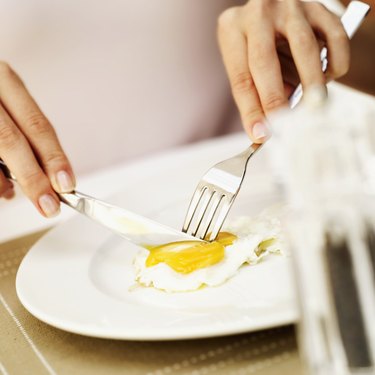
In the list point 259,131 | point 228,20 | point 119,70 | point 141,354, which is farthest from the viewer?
point 119,70

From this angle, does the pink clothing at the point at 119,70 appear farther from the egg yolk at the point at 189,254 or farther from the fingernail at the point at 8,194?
the egg yolk at the point at 189,254

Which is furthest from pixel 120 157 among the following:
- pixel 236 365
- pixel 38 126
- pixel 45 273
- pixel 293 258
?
pixel 293 258

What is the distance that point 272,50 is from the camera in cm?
112

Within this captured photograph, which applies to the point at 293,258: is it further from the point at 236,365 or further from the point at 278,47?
the point at 278,47

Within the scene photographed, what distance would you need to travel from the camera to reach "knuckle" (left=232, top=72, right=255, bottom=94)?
1139mm

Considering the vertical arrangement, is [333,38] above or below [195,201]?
above

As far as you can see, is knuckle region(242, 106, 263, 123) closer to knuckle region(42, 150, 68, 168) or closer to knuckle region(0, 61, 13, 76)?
knuckle region(42, 150, 68, 168)

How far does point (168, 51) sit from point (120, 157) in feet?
0.98

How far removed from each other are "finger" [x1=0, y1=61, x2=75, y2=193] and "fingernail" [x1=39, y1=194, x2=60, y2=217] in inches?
0.8

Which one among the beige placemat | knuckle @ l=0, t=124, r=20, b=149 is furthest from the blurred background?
the beige placemat

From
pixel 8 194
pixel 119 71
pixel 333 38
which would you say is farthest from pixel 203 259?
pixel 119 71

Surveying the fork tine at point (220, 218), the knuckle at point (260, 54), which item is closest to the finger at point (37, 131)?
the fork tine at point (220, 218)

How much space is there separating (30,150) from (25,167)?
34 millimetres

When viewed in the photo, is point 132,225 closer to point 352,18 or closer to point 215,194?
point 215,194
